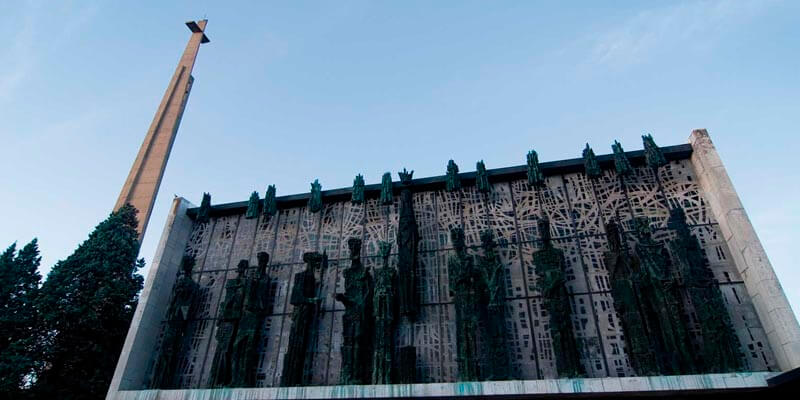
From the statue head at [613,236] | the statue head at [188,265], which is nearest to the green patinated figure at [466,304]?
the statue head at [613,236]

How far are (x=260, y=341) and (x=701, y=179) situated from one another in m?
11.2

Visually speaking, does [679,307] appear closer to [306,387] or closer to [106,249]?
[306,387]

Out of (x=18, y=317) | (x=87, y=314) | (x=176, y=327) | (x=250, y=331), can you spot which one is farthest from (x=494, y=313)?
(x=18, y=317)

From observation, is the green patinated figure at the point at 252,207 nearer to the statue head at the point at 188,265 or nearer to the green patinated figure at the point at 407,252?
the statue head at the point at 188,265

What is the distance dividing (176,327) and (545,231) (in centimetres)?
937

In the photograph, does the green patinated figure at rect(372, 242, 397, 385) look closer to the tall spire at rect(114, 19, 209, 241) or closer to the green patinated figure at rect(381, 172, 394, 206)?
the green patinated figure at rect(381, 172, 394, 206)

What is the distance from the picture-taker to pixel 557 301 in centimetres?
977

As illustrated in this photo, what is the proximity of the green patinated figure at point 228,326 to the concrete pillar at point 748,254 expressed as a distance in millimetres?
11069

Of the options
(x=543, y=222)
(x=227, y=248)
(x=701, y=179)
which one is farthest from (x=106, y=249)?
(x=701, y=179)

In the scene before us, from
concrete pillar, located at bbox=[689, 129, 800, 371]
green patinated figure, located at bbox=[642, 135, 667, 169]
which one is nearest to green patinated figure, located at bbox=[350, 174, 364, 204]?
green patinated figure, located at bbox=[642, 135, 667, 169]

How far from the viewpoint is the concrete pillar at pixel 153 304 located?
1118 centimetres

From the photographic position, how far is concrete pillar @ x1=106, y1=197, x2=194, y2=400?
440 inches

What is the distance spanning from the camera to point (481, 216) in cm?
1187

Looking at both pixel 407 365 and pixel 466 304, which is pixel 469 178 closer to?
pixel 466 304
